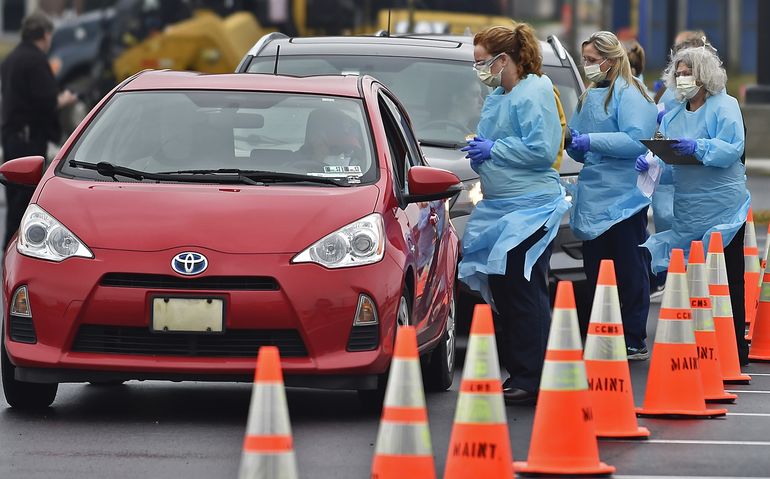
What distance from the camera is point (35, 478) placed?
23.1ft

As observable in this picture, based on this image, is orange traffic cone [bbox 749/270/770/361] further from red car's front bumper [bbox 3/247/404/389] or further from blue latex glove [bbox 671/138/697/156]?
red car's front bumper [bbox 3/247/404/389]

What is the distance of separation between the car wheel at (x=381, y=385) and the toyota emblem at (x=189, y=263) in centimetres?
85

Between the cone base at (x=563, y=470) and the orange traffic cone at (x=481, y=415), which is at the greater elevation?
the orange traffic cone at (x=481, y=415)

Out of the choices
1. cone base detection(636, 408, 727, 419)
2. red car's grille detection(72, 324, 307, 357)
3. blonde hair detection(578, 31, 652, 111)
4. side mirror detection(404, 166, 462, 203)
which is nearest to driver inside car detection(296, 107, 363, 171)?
side mirror detection(404, 166, 462, 203)

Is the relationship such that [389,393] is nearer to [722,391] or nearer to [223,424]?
[223,424]

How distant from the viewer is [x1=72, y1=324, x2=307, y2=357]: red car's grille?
803cm

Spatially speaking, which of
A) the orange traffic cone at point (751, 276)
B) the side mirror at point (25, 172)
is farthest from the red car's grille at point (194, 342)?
the orange traffic cone at point (751, 276)

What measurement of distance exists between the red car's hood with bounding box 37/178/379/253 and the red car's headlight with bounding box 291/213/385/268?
3cm

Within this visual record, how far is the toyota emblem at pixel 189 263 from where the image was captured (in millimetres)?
7973

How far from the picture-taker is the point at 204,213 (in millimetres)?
8227

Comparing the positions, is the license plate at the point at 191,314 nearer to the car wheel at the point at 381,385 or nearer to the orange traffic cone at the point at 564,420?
the car wheel at the point at 381,385

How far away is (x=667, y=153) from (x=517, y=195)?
1450 mm

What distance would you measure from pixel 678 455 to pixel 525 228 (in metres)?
1.59

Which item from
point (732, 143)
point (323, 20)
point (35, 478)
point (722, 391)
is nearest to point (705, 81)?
point (732, 143)
